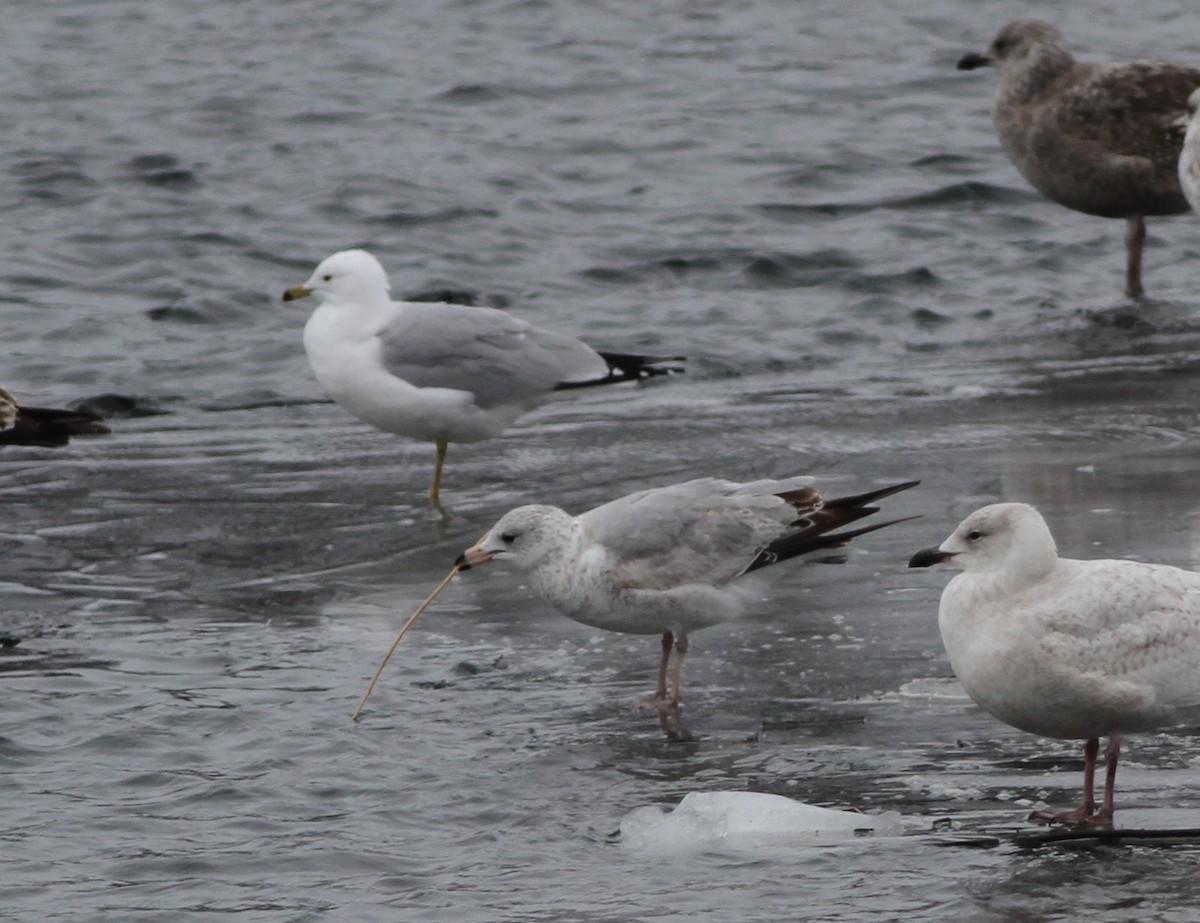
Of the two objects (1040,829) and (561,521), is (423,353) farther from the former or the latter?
(1040,829)

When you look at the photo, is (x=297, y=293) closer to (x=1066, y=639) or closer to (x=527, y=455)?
(x=527, y=455)

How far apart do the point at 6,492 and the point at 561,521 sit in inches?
136

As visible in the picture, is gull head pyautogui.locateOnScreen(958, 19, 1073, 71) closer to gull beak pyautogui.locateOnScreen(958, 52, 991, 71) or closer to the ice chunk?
gull beak pyautogui.locateOnScreen(958, 52, 991, 71)

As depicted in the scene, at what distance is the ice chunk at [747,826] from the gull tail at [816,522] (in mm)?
1422

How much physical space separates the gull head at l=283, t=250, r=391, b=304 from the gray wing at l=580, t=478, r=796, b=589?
2904 mm

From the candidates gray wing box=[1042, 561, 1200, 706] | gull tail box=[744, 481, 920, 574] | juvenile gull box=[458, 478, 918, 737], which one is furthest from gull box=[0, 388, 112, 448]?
gray wing box=[1042, 561, 1200, 706]

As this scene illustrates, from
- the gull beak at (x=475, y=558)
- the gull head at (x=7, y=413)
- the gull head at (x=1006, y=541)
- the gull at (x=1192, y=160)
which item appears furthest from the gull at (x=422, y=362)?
the gull head at (x=1006, y=541)

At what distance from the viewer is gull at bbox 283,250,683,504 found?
8.98 metres

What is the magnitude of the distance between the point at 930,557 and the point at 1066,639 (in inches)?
18.7

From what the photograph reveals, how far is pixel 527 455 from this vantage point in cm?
949

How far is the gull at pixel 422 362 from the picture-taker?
8984mm

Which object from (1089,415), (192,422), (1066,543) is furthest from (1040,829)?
(192,422)

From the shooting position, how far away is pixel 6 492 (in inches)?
351

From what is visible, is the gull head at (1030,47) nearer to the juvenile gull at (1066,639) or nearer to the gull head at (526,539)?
the gull head at (526,539)
